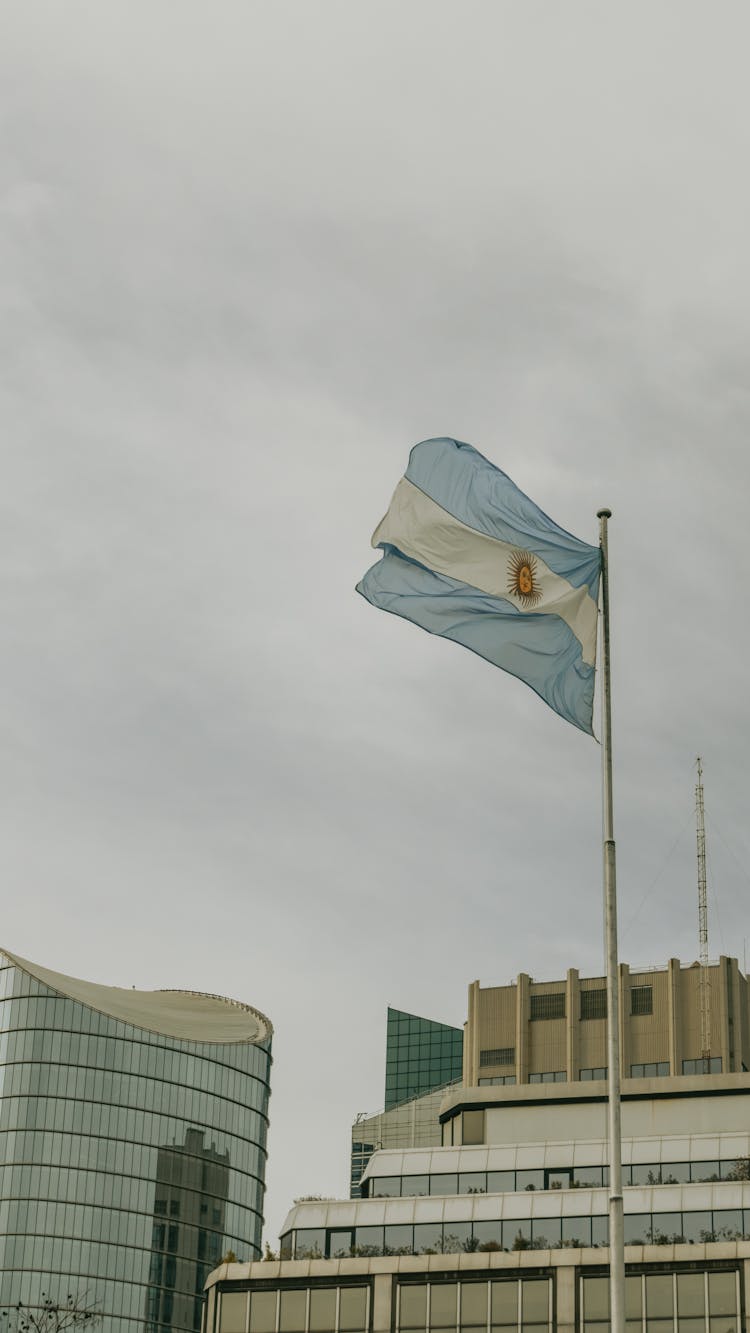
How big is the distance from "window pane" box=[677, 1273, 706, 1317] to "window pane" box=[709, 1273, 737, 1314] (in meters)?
0.37

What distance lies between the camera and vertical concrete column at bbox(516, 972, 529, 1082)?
11394cm

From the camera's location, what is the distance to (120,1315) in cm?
19688

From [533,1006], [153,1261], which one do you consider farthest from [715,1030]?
[153,1261]

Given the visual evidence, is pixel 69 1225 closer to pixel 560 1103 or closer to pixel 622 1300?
pixel 560 1103


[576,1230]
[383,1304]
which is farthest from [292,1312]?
[576,1230]

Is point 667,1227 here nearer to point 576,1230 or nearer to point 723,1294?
point 576,1230

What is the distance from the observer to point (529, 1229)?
8250 cm

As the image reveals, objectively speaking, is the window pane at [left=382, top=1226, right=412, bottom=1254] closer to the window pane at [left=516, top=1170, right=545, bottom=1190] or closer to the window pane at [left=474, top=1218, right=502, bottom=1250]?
the window pane at [left=474, top=1218, right=502, bottom=1250]

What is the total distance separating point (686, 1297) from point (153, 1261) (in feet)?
436

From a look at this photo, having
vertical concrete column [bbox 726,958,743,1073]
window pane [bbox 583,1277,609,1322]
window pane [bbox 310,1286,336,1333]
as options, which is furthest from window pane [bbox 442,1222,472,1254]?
vertical concrete column [bbox 726,958,743,1073]

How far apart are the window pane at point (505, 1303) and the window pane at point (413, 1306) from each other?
9.86 feet

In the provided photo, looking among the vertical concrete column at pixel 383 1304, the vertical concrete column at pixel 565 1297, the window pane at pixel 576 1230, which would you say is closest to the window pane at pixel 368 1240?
the vertical concrete column at pixel 383 1304

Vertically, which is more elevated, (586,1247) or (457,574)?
(457,574)

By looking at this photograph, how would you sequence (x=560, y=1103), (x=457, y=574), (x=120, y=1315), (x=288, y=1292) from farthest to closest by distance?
(x=120, y=1315) < (x=560, y=1103) < (x=288, y=1292) < (x=457, y=574)
